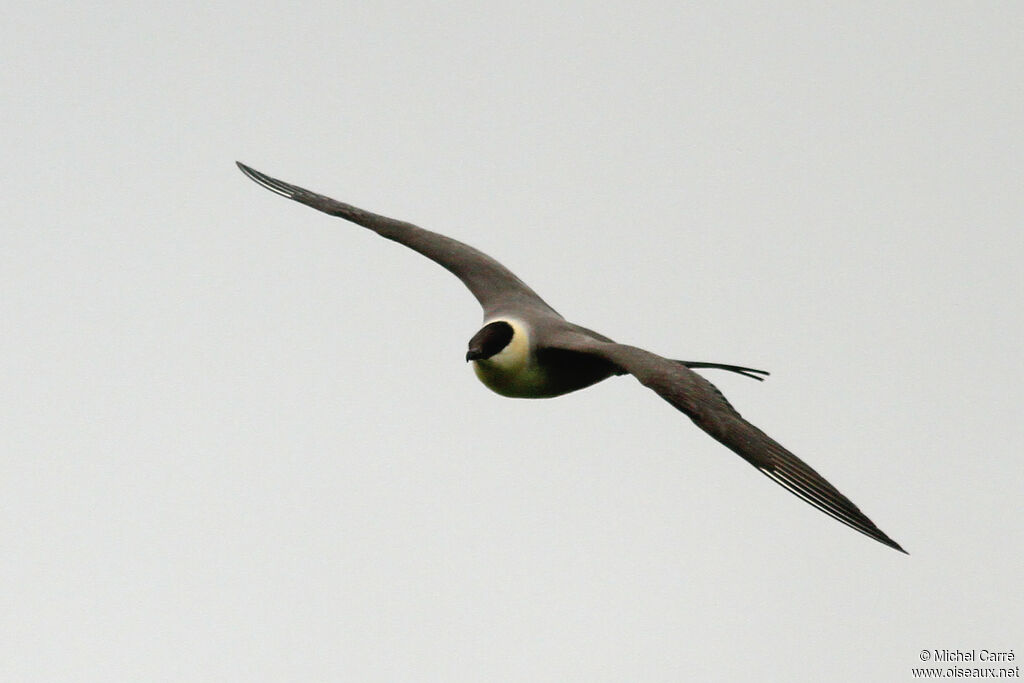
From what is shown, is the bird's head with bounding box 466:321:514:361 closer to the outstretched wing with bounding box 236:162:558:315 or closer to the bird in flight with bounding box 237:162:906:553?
the bird in flight with bounding box 237:162:906:553

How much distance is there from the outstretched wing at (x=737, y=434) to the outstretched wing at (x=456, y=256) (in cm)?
298

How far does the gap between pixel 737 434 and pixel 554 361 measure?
9.31 feet

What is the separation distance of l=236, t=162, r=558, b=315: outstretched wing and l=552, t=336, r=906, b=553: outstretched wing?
298cm

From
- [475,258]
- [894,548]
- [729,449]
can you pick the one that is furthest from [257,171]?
[894,548]

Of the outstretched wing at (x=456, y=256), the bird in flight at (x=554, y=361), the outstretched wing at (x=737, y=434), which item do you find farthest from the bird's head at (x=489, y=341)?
the outstretched wing at (x=737, y=434)

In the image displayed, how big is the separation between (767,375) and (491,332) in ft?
7.61

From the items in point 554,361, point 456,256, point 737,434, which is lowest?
point 737,434

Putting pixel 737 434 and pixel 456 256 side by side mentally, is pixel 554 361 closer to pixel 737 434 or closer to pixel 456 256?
pixel 456 256

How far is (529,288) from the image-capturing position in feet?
52.3

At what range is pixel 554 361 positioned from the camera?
45.9 ft

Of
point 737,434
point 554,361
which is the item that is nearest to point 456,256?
point 554,361

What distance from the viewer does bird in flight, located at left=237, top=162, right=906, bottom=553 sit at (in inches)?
441

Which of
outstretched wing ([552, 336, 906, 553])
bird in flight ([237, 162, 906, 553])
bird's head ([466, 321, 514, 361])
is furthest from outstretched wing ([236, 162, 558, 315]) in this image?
outstretched wing ([552, 336, 906, 553])

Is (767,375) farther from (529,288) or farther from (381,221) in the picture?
(381,221)
